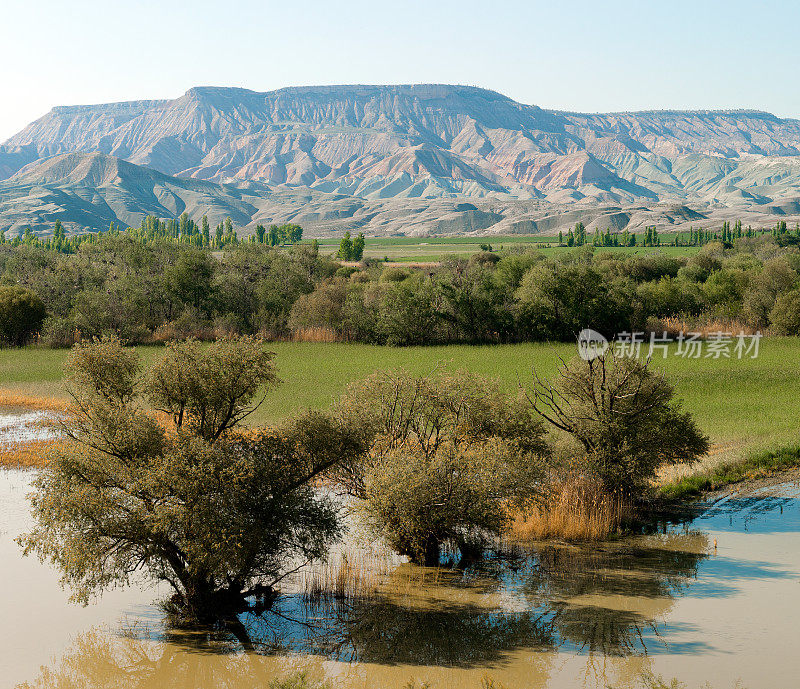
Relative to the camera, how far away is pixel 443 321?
63.8m

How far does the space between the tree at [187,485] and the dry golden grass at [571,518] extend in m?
5.77

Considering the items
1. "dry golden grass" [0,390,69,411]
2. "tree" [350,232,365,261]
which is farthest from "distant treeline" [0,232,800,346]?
"tree" [350,232,365,261]

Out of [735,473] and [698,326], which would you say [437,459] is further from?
[698,326]

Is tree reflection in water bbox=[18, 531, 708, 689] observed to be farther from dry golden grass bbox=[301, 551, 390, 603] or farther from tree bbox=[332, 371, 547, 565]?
tree bbox=[332, 371, 547, 565]

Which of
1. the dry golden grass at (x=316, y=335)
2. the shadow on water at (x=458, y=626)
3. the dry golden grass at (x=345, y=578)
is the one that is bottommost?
the dry golden grass at (x=316, y=335)

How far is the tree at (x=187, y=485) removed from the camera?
14.7 metres

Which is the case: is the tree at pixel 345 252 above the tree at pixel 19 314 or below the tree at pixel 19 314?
above

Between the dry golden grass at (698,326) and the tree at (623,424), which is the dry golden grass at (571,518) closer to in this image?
the tree at (623,424)

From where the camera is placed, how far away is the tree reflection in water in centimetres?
1392

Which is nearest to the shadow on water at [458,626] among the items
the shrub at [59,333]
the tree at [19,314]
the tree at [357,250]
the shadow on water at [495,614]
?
the shadow on water at [495,614]

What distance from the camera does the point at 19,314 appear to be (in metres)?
63.8

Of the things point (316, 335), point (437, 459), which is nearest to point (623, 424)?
point (437, 459)

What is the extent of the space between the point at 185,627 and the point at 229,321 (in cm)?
5412

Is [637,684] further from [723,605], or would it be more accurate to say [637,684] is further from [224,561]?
[224,561]
